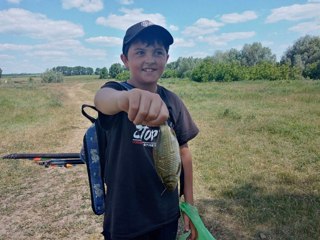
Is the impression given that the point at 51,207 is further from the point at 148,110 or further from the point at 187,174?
the point at 148,110

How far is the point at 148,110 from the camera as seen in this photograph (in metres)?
1.04

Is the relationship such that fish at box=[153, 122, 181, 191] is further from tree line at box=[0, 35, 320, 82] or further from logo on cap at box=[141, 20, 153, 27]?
tree line at box=[0, 35, 320, 82]

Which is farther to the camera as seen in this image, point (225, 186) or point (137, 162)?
point (225, 186)

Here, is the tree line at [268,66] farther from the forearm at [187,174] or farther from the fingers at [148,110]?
the fingers at [148,110]

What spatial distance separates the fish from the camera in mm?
1149

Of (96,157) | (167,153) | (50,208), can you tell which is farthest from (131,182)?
(50,208)

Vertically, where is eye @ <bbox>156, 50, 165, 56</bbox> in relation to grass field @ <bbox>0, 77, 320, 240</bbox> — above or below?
above

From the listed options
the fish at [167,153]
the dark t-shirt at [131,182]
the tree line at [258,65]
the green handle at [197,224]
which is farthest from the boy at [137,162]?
the tree line at [258,65]

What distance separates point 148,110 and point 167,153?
→ 21 cm

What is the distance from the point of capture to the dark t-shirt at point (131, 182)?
6.23ft

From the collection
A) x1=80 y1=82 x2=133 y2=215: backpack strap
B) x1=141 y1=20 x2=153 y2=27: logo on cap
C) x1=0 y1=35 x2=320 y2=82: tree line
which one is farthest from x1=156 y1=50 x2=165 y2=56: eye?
x1=0 y1=35 x2=320 y2=82: tree line

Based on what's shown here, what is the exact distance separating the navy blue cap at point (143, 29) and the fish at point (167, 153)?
93 cm

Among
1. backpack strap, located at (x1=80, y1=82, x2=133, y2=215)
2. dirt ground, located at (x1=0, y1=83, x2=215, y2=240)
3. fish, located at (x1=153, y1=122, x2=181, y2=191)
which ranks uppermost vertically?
fish, located at (x1=153, y1=122, x2=181, y2=191)

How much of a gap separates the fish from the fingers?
0.09 m
